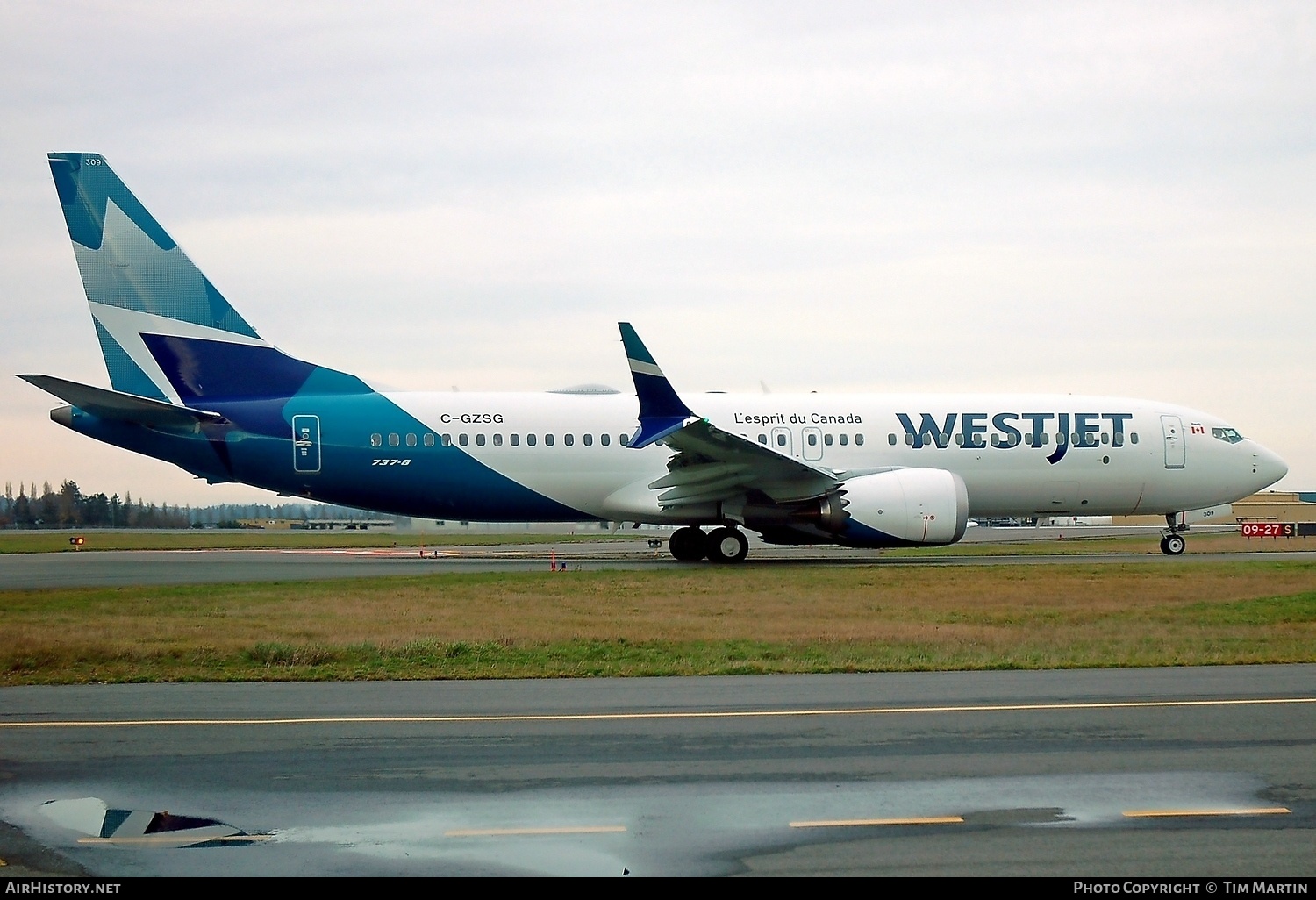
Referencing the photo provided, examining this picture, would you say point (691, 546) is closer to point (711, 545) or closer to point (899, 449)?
point (711, 545)

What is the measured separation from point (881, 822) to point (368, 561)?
24.6m

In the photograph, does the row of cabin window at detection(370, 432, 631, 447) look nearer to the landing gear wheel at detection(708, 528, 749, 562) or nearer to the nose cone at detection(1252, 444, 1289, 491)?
the landing gear wheel at detection(708, 528, 749, 562)

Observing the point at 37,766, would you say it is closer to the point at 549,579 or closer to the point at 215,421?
the point at 549,579

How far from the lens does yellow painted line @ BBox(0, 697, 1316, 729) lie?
29.9 ft

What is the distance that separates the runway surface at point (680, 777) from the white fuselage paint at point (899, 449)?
1715 cm

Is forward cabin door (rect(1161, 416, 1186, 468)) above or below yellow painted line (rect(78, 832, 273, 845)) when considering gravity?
above

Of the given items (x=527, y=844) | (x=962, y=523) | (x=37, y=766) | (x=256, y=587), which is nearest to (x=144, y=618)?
(x=256, y=587)

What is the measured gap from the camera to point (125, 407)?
81.6 ft

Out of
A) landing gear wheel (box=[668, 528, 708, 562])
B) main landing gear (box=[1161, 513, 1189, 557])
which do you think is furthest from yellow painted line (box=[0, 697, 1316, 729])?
main landing gear (box=[1161, 513, 1189, 557])

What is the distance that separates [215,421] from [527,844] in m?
22.3

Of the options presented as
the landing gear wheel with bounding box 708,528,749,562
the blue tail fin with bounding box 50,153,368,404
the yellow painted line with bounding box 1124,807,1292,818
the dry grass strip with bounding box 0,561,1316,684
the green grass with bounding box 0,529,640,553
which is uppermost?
the blue tail fin with bounding box 50,153,368,404

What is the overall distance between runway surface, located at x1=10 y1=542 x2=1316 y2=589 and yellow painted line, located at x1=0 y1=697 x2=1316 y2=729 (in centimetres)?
1360

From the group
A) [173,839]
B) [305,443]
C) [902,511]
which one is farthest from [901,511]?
[173,839]

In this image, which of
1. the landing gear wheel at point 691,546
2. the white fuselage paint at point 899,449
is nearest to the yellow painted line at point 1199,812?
the white fuselage paint at point 899,449
